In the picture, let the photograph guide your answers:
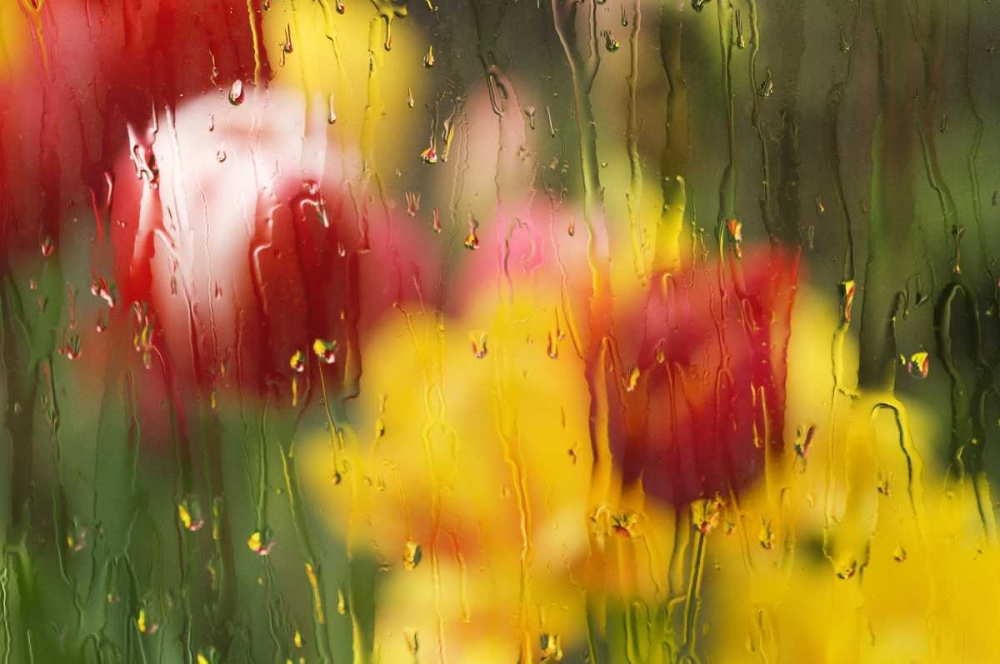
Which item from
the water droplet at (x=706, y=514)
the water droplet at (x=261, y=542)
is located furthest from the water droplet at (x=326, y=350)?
the water droplet at (x=706, y=514)

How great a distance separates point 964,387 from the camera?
416 mm

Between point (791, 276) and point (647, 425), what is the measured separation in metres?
0.12

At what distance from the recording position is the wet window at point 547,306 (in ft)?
1.36

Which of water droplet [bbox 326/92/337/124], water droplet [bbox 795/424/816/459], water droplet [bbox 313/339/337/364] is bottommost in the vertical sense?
water droplet [bbox 795/424/816/459]

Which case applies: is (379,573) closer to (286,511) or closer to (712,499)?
(286,511)

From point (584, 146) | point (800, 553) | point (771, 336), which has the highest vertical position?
point (584, 146)

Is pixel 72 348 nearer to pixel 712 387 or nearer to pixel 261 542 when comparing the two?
pixel 261 542

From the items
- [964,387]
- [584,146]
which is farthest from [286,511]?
[964,387]

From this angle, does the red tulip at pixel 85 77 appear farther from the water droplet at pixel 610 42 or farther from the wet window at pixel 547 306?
the water droplet at pixel 610 42

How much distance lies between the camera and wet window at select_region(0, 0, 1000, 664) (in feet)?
1.36

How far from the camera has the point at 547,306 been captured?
42 cm

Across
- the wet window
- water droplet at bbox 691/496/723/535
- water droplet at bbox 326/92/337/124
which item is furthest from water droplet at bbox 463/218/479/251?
water droplet at bbox 691/496/723/535

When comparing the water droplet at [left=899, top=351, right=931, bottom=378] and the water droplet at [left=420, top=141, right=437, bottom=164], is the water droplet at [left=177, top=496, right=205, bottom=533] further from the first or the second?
the water droplet at [left=899, top=351, right=931, bottom=378]

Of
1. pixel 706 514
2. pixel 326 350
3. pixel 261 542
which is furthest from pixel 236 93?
pixel 706 514
